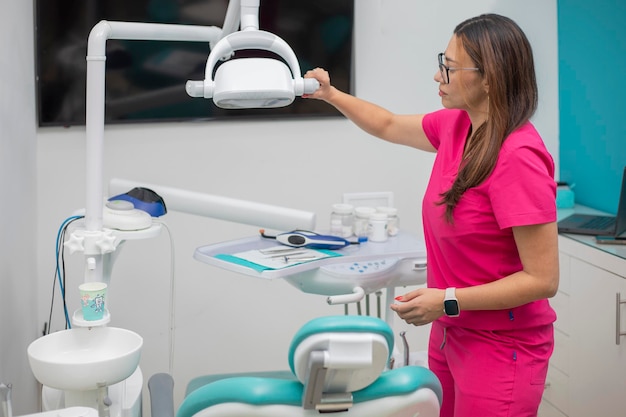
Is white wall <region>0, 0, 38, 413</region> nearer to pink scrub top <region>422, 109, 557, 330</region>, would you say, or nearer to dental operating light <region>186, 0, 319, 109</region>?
dental operating light <region>186, 0, 319, 109</region>

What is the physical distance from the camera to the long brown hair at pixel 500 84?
174 centimetres

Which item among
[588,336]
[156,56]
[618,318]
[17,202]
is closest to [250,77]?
[17,202]

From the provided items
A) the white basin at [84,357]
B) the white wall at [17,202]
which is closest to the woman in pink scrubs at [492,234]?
the white basin at [84,357]

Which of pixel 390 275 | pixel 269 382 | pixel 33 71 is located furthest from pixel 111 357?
pixel 33 71

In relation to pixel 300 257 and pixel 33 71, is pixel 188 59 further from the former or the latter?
pixel 300 257

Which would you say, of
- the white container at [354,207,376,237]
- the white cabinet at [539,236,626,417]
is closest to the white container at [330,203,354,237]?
the white container at [354,207,376,237]

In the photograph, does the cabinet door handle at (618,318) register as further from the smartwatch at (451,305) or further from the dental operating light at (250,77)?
the dental operating light at (250,77)

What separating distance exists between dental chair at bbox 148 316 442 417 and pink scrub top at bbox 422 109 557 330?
A: 0.47 metres

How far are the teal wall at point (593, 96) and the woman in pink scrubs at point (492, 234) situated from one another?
155cm

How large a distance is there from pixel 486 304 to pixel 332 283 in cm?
76

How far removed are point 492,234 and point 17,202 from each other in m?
1.49

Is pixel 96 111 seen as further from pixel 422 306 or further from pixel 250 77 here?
pixel 422 306

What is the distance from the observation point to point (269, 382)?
1322 millimetres

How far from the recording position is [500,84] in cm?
174
